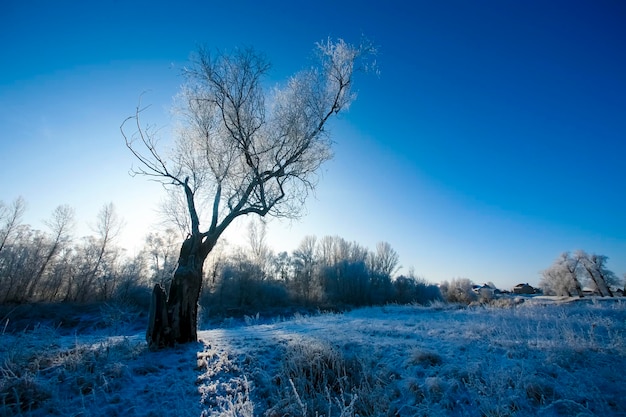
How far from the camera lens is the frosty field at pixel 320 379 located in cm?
352

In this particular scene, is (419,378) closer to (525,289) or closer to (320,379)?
(320,379)

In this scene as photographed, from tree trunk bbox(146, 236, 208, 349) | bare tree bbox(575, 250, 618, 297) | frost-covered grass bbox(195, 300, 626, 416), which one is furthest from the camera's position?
bare tree bbox(575, 250, 618, 297)

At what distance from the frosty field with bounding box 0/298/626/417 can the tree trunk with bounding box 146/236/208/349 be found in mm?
479

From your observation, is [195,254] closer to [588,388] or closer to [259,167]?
[259,167]

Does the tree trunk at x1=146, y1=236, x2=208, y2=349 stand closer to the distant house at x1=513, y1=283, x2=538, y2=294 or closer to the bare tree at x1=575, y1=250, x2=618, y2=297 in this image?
the bare tree at x1=575, y1=250, x2=618, y2=297

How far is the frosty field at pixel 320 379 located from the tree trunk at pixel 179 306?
48 centimetres

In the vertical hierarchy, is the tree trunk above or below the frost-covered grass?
Result: above

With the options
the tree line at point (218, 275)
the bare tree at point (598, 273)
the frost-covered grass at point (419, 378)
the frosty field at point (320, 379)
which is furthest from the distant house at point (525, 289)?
the frosty field at point (320, 379)

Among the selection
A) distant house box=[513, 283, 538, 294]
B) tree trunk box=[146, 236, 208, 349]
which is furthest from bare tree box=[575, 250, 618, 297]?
tree trunk box=[146, 236, 208, 349]

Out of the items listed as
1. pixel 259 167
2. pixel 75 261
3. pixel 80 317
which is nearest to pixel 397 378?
pixel 259 167

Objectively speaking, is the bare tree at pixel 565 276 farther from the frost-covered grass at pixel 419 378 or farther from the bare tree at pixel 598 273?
the frost-covered grass at pixel 419 378

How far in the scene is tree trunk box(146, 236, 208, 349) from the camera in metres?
6.36

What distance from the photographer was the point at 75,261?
3541cm

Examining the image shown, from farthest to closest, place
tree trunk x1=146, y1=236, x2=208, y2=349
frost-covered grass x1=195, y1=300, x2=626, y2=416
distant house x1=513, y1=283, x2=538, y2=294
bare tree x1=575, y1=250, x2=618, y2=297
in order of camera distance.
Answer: distant house x1=513, y1=283, x2=538, y2=294 → bare tree x1=575, y1=250, x2=618, y2=297 → tree trunk x1=146, y1=236, x2=208, y2=349 → frost-covered grass x1=195, y1=300, x2=626, y2=416
